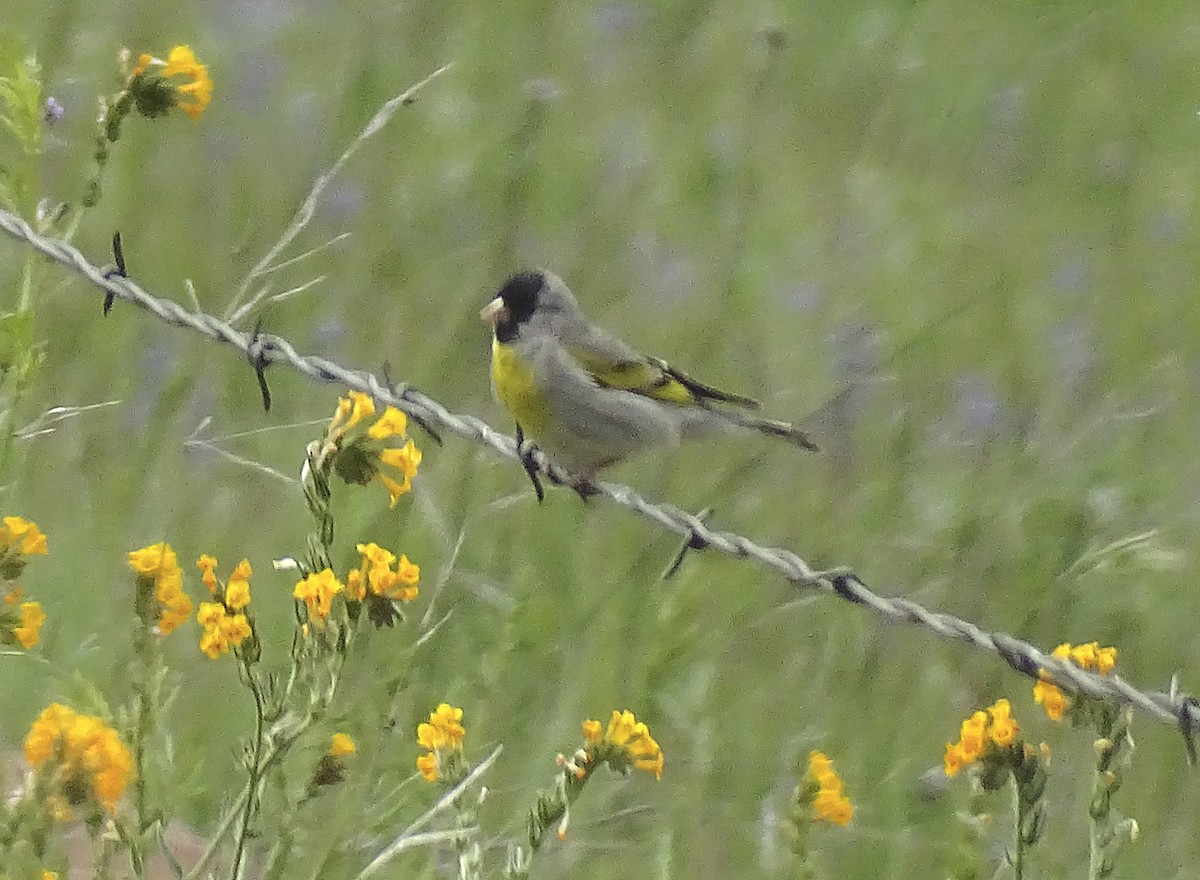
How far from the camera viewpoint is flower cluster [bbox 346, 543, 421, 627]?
129 centimetres

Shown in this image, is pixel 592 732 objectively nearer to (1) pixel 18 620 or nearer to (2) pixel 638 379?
(1) pixel 18 620

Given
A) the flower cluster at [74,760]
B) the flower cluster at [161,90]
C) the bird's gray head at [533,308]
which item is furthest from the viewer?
the bird's gray head at [533,308]

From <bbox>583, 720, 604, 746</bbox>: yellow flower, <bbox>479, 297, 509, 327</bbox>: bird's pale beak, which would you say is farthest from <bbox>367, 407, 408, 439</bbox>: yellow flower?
<bbox>479, 297, 509, 327</bbox>: bird's pale beak

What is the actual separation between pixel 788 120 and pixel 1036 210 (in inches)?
20.5

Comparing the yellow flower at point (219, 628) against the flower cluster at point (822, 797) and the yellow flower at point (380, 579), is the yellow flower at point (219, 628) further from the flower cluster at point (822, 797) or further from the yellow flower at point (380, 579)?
the flower cluster at point (822, 797)

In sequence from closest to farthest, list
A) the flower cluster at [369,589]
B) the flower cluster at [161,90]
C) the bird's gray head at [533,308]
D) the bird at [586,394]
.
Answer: the flower cluster at [369,589], the flower cluster at [161,90], the bird at [586,394], the bird's gray head at [533,308]

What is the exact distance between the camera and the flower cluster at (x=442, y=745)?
4.53 ft

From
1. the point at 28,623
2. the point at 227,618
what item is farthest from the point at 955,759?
the point at 28,623

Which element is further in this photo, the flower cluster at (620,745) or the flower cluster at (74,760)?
the flower cluster at (620,745)

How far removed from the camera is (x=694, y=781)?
2.21 meters

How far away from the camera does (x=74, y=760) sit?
1167mm

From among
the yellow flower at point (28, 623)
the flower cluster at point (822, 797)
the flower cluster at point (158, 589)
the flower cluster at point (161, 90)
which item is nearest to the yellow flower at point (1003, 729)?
the flower cluster at point (822, 797)

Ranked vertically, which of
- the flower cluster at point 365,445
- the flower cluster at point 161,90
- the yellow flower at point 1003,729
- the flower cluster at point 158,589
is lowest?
the yellow flower at point 1003,729

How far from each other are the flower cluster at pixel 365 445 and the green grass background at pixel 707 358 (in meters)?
0.76
